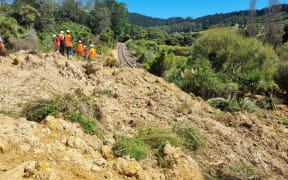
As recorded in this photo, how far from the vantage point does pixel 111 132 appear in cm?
847

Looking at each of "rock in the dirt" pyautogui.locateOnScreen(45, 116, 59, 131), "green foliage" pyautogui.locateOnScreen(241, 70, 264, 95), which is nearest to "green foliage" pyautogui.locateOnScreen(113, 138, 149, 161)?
"rock in the dirt" pyautogui.locateOnScreen(45, 116, 59, 131)

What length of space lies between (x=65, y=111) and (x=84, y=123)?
1.56 ft

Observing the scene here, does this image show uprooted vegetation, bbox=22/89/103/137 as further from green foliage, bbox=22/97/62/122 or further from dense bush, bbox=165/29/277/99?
dense bush, bbox=165/29/277/99

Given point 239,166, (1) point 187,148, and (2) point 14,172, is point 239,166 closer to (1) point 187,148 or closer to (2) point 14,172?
(1) point 187,148

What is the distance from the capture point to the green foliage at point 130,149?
7.23 metres

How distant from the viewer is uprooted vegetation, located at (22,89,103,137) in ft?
25.4

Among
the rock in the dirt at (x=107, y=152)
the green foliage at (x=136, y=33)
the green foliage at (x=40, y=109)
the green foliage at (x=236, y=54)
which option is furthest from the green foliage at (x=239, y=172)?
the green foliage at (x=136, y=33)

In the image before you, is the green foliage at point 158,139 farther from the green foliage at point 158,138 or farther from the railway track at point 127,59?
the railway track at point 127,59

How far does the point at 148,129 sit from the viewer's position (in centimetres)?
877

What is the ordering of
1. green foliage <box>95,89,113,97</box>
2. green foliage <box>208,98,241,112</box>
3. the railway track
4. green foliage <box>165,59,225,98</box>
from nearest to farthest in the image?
1. green foliage <box>95,89,113,97</box>
2. green foliage <box>208,98,241,112</box>
3. green foliage <box>165,59,225,98</box>
4. the railway track

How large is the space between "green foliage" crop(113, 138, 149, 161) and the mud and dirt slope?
15cm

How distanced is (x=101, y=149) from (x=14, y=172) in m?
1.81

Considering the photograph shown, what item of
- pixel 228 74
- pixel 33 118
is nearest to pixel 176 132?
pixel 33 118

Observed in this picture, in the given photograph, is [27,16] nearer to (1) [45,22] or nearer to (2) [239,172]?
(1) [45,22]
